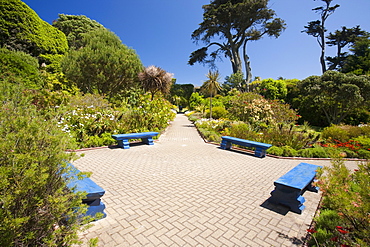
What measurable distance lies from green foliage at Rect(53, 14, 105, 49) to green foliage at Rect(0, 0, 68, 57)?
271 inches

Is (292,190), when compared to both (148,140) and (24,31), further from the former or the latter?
(24,31)

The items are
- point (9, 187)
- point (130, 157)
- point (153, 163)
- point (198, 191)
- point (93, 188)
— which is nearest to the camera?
point (9, 187)

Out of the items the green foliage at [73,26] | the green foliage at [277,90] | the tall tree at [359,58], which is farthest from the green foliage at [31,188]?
the green foliage at [73,26]

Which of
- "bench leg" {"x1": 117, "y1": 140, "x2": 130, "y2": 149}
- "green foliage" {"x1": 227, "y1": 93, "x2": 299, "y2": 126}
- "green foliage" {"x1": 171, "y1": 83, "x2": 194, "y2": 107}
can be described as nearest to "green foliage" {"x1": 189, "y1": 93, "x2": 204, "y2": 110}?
"green foliage" {"x1": 171, "y1": 83, "x2": 194, "y2": 107}

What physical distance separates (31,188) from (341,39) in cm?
4425

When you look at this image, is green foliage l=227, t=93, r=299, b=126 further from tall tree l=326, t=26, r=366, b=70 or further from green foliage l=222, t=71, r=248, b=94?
tall tree l=326, t=26, r=366, b=70

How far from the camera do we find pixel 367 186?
1.88 meters

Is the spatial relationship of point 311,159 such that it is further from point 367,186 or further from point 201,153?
point 367,186

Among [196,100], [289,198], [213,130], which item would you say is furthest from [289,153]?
[196,100]

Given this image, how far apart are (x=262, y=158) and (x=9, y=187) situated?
7.15 metres

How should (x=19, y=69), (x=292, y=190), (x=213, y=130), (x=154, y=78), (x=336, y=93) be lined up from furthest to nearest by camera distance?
(x=154, y=78), (x=336, y=93), (x=213, y=130), (x=19, y=69), (x=292, y=190)

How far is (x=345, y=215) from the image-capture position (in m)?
2.17

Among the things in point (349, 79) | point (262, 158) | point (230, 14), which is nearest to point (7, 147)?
point (262, 158)

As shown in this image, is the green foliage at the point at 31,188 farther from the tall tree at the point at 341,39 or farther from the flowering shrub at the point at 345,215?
the tall tree at the point at 341,39
